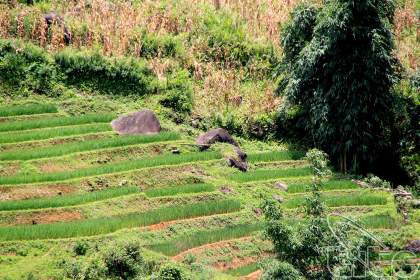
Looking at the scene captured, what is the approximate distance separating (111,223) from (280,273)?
3.93 meters

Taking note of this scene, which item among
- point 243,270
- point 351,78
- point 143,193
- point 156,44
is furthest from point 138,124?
point 243,270

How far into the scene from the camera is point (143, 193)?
52.6 ft

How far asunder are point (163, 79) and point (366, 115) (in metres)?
4.97

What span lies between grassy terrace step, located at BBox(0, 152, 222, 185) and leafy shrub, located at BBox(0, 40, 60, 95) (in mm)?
3514

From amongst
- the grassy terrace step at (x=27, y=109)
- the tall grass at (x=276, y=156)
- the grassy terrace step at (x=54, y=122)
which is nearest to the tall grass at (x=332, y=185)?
the tall grass at (x=276, y=156)

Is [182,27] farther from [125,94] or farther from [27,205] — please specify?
[27,205]

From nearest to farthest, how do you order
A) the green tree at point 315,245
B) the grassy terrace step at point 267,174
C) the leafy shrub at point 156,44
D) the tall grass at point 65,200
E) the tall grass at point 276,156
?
the green tree at point 315,245 → the tall grass at point 65,200 → the grassy terrace step at point 267,174 → the tall grass at point 276,156 → the leafy shrub at point 156,44

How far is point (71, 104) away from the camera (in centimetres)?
1947

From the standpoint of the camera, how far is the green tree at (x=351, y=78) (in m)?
18.4

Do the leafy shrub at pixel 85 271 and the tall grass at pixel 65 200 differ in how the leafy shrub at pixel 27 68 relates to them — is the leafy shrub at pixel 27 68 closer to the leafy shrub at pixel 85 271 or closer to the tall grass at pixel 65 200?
the tall grass at pixel 65 200

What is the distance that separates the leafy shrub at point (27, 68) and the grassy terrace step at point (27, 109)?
62 cm

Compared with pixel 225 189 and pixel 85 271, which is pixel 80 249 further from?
pixel 225 189

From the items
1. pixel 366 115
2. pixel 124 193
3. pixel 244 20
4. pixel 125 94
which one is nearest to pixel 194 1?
pixel 244 20

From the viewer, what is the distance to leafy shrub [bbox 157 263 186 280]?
39.0 feet
